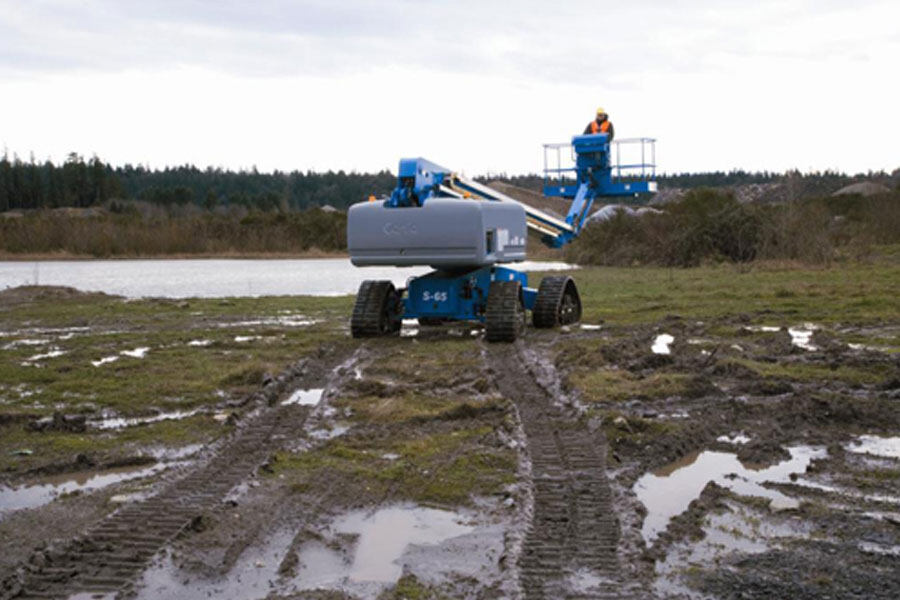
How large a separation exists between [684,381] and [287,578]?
21.7 ft

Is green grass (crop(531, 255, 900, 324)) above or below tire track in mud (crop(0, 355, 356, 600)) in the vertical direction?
above

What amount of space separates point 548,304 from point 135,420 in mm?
9167

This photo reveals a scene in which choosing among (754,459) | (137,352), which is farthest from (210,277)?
(754,459)

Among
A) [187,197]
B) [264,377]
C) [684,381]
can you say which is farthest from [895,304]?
[187,197]

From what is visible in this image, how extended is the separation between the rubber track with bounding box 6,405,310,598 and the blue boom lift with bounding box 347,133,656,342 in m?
7.04

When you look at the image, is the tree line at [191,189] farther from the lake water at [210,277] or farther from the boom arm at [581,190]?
the boom arm at [581,190]

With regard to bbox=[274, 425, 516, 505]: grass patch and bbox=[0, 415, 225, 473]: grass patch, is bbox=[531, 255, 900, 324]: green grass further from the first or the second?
bbox=[0, 415, 225, 473]: grass patch

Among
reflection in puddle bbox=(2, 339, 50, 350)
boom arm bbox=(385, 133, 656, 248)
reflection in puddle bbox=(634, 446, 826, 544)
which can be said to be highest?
boom arm bbox=(385, 133, 656, 248)

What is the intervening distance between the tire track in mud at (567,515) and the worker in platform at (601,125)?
36.9 feet

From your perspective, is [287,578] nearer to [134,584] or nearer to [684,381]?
[134,584]

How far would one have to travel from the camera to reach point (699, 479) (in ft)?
26.5

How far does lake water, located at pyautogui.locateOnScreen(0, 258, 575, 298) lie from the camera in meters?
32.7

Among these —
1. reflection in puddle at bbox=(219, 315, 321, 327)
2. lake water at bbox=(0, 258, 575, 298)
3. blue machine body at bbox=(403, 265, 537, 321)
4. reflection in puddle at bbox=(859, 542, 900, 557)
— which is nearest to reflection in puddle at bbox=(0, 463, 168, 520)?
reflection in puddle at bbox=(859, 542, 900, 557)

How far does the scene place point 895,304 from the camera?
784 inches
